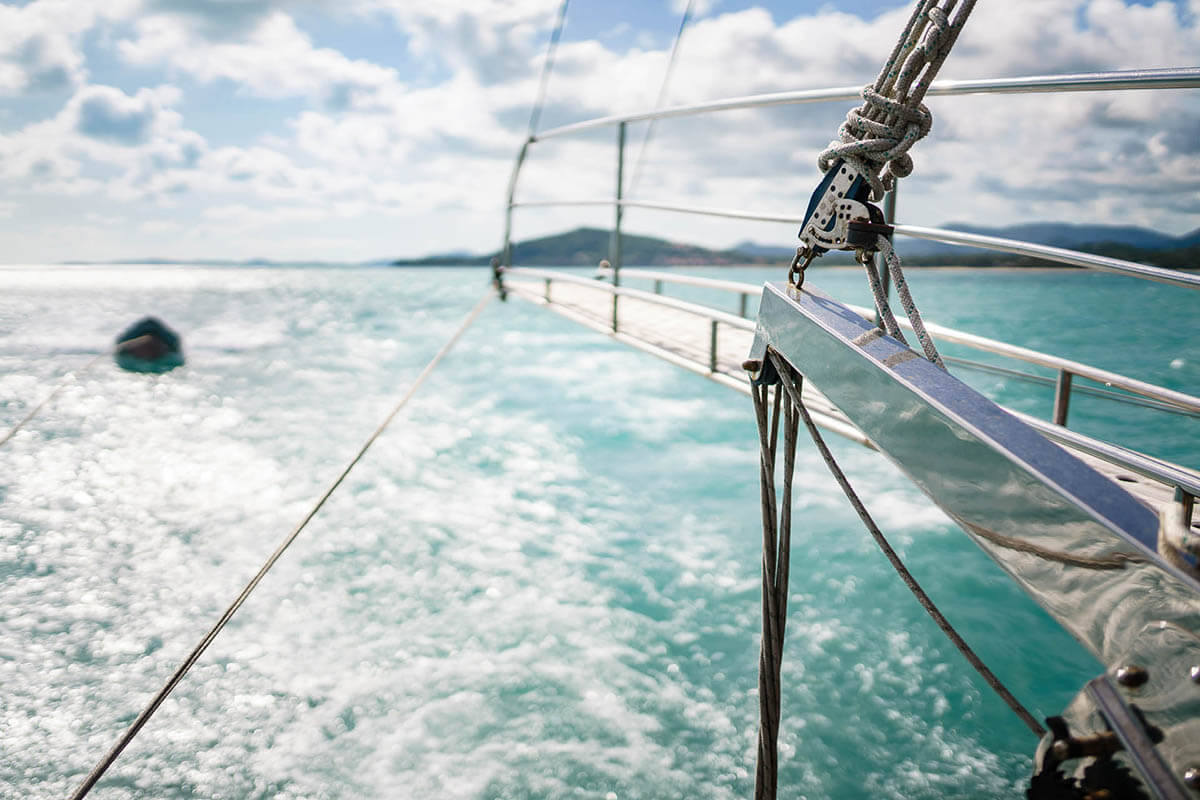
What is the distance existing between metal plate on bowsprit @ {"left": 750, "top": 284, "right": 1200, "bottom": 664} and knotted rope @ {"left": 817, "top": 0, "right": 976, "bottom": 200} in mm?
318

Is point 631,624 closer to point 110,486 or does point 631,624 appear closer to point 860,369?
point 860,369

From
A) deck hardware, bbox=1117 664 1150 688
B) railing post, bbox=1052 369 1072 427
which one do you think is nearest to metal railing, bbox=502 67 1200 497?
railing post, bbox=1052 369 1072 427

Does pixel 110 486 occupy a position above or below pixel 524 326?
below

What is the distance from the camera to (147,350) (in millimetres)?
19484

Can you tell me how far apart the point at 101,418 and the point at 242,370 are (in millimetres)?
5107

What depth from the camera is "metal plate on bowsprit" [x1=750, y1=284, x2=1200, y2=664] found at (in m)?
0.68

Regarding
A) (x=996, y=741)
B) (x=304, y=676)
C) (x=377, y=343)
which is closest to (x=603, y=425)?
(x=304, y=676)

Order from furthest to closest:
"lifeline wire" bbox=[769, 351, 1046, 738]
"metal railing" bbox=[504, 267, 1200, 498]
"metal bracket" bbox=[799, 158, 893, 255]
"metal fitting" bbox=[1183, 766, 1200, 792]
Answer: "metal railing" bbox=[504, 267, 1200, 498] < "metal bracket" bbox=[799, 158, 893, 255] < "lifeline wire" bbox=[769, 351, 1046, 738] < "metal fitting" bbox=[1183, 766, 1200, 792]

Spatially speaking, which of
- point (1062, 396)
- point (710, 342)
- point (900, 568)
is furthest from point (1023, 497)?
point (710, 342)

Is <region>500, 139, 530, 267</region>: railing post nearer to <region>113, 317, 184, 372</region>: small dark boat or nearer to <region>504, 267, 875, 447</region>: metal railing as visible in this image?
<region>504, 267, 875, 447</region>: metal railing

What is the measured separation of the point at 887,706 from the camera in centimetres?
437

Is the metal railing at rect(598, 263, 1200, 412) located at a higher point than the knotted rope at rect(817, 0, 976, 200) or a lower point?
lower

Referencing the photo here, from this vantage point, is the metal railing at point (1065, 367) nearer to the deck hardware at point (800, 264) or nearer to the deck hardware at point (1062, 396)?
the deck hardware at point (1062, 396)

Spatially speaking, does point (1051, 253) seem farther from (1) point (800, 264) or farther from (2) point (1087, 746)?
(2) point (1087, 746)
